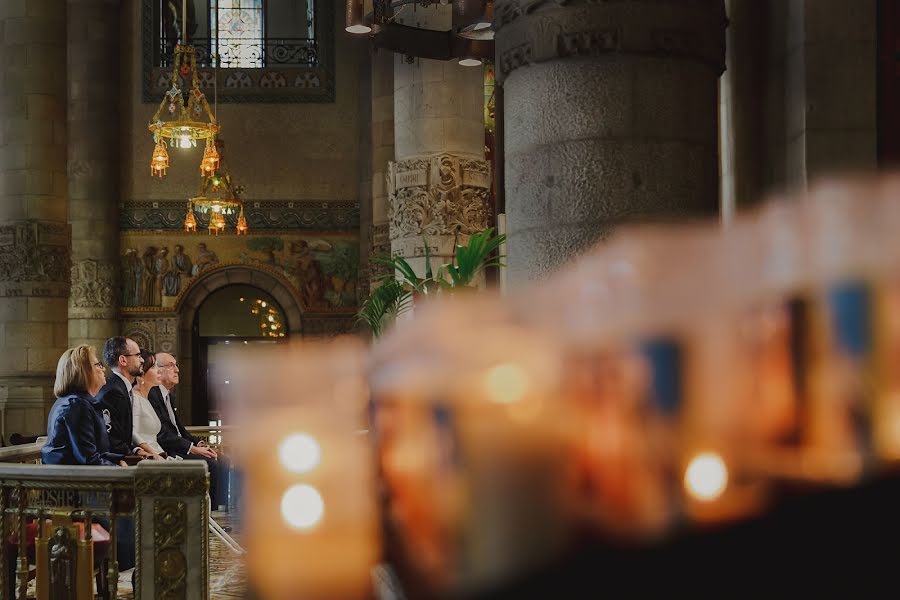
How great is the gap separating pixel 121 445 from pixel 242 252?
18.4 meters

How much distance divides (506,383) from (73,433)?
6.15 metres

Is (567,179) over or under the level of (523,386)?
over

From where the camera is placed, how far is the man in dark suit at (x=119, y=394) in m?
7.34

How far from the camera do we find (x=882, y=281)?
508 millimetres

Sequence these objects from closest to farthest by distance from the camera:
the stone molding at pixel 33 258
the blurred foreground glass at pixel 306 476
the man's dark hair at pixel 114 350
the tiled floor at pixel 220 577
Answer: the blurred foreground glass at pixel 306 476 → the man's dark hair at pixel 114 350 → the tiled floor at pixel 220 577 → the stone molding at pixel 33 258

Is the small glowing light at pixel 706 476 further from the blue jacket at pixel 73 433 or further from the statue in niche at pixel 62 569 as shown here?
the blue jacket at pixel 73 433

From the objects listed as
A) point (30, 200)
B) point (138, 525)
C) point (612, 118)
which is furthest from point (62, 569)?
point (30, 200)

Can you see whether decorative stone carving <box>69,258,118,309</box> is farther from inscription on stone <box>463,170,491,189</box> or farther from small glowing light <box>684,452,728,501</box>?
small glowing light <box>684,452,728,501</box>

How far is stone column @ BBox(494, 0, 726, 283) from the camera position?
4.26m

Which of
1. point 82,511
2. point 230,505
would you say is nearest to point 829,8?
point 82,511

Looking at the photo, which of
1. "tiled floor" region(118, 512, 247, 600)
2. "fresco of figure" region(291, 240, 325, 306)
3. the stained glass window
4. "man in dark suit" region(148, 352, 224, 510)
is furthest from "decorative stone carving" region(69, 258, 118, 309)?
"man in dark suit" region(148, 352, 224, 510)

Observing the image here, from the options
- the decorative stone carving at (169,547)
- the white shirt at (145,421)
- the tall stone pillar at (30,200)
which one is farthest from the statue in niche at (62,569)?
the tall stone pillar at (30,200)

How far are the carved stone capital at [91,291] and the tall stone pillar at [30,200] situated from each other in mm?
6722

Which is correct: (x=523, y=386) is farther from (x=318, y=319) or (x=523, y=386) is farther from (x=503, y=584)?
(x=318, y=319)
